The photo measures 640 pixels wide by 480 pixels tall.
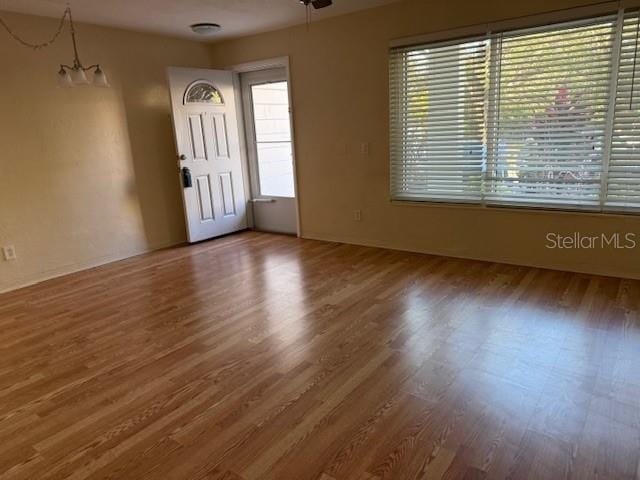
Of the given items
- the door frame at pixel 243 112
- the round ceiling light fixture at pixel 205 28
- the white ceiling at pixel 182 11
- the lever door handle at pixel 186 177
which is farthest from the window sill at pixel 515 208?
the round ceiling light fixture at pixel 205 28

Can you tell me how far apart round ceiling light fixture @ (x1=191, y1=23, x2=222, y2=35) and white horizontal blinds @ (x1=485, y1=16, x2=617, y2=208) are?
283 cm

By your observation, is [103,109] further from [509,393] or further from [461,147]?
[509,393]

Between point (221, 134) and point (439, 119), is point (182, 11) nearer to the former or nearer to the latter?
point (221, 134)

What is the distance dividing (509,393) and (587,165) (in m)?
2.29

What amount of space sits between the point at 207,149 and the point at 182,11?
5.32 feet

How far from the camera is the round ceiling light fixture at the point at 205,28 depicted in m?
4.52

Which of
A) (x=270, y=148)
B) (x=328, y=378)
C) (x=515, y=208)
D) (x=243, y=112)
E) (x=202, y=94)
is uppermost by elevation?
(x=202, y=94)

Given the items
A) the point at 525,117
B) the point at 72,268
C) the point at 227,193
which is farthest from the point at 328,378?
the point at 227,193

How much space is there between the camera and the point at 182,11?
399 centimetres

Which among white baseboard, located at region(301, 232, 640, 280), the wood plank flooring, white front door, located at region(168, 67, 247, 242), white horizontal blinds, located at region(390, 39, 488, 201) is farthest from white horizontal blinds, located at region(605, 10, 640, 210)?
white front door, located at region(168, 67, 247, 242)

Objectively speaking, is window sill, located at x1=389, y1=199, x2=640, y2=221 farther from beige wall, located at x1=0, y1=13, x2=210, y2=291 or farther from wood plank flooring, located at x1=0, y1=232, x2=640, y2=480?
beige wall, located at x1=0, y1=13, x2=210, y2=291

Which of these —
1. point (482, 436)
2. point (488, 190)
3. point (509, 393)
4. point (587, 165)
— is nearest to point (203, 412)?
point (482, 436)

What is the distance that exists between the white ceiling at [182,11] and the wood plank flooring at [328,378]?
8.05ft

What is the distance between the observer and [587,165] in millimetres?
3496
